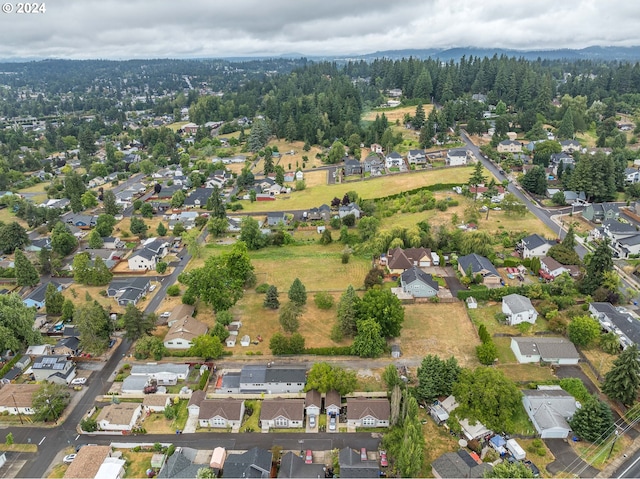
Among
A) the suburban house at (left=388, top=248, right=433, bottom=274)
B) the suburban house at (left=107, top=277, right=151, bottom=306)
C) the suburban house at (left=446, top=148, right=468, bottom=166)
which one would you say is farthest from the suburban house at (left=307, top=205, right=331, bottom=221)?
the suburban house at (left=446, top=148, right=468, bottom=166)

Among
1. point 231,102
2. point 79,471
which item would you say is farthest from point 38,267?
point 231,102

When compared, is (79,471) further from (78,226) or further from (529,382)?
(78,226)

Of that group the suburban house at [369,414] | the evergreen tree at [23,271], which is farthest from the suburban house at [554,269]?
the evergreen tree at [23,271]

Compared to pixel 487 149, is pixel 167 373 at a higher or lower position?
lower

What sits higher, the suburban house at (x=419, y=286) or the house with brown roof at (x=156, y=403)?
the suburban house at (x=419, y=286)

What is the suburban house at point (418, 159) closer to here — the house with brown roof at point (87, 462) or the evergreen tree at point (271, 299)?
the evergreen tree at point (271, 299)

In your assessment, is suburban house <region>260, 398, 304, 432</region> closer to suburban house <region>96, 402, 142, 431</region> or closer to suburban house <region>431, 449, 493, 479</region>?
suburban house <region>96, 402, 142, 431</region>
